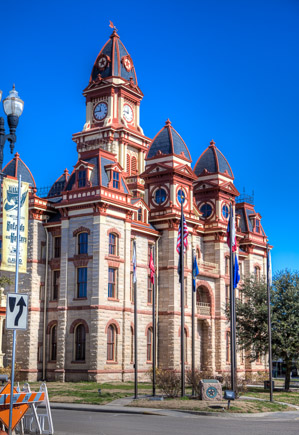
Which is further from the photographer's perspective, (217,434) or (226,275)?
(226,275)

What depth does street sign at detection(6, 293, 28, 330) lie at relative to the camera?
16.1 m

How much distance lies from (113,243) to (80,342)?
822cm

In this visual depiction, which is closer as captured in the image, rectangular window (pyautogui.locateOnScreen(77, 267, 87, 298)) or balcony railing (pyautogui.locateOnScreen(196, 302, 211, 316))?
rectangular window (pyautogui.locateOnScreen(77, 267, 87, 298))

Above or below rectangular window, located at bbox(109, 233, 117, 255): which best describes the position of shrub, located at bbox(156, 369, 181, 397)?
below

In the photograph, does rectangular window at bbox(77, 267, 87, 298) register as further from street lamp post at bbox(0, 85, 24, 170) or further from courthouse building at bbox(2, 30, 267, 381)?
street lamp post at bbox(0, 85, 24, 170)

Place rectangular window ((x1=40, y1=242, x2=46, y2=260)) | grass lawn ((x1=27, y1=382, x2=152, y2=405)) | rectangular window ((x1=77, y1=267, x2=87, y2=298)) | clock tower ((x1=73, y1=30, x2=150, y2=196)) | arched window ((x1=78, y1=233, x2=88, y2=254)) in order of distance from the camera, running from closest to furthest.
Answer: grass lawn ((x1=27, y1=382, x2=152, y2=405)) → rectangular window ((x1=77, y1=267, x2=87, y2=298)) → arched window ((x1=78, y1=233, x2=88, y2=254)) → rectangular window ((x1=40, y1=242, x2=46, y2=260)) → clock tower ((x1=73, y1=30, x2=150, y2=196))

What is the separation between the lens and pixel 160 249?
56844 millimetres

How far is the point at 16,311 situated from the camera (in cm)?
1622

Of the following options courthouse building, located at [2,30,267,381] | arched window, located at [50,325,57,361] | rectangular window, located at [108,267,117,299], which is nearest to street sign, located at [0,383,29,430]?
courthouse building, located at [2,30,267,381]

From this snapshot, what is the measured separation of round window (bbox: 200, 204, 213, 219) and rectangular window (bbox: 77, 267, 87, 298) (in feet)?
59.8

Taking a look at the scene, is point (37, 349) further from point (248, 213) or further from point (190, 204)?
point (248, 213)

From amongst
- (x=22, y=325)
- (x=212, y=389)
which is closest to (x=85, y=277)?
(x=212, y=389)

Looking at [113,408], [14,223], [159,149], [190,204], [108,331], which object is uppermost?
[159,149]

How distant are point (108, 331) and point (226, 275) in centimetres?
1718
